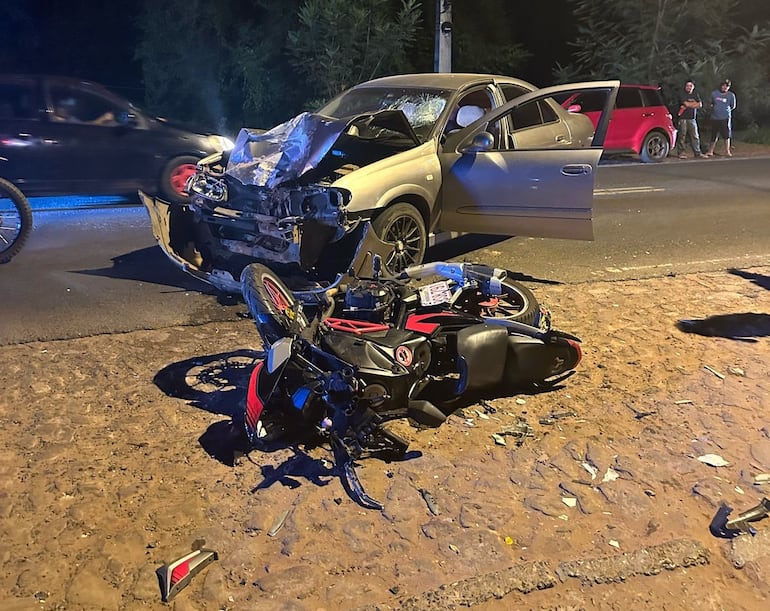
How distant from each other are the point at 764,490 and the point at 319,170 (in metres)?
4.28

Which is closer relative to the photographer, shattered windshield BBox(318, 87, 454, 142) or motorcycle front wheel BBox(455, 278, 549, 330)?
motorcycle front wheel BBox(455, 278, 549, 330)

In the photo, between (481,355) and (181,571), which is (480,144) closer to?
(481,355)

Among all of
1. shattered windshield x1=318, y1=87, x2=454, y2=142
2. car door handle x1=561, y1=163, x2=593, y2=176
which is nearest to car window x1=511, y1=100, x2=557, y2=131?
shattered windshield x1=318, y1=87, x2=454, y2=142

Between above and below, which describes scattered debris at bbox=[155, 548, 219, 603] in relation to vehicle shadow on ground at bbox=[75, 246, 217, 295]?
below

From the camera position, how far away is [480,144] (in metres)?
6.68

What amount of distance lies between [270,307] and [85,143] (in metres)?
7.14

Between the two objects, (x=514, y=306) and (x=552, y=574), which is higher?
(x=514, y=306)

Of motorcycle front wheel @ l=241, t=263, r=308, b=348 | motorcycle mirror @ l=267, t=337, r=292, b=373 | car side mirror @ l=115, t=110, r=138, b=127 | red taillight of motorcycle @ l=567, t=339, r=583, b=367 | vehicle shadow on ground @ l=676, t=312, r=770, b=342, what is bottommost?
vehicle shadow on ground @ l=676, t=312, r=770, b=342

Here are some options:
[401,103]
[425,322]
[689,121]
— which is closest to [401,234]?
[401,103]

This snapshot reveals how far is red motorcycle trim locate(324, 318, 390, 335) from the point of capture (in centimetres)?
406

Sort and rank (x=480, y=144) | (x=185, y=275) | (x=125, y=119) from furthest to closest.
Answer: (x=125, y=119) < (x=185, y=275) < (x=480, y=144)

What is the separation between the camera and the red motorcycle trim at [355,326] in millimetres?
4062

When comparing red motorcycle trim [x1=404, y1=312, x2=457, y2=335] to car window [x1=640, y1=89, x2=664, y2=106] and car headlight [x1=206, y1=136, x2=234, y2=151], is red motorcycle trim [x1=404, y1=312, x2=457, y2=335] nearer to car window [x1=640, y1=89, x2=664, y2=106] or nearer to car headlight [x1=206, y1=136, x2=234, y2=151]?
car headlight [x1=206, y1=136, x2=234, y2=151]

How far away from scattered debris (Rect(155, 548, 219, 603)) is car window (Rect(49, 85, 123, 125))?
827cm
